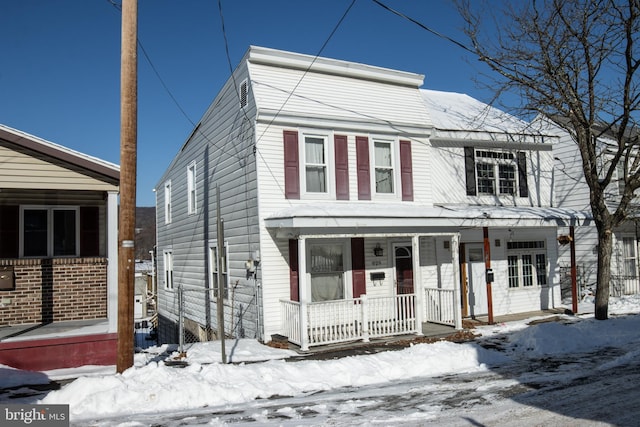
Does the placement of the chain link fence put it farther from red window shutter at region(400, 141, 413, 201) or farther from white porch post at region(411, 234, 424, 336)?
→ red window shutter at region(400, 141, 413, 201)

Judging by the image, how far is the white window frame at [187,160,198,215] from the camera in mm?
17766

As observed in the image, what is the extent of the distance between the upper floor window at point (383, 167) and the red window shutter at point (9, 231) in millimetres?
9119

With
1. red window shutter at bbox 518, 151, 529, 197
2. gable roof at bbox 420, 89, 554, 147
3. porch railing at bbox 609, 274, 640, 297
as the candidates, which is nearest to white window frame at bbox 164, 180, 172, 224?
gable roof at bbox 420, 89, 554, 147

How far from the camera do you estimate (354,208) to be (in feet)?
43.2

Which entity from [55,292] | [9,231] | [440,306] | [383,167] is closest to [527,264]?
[440,306]

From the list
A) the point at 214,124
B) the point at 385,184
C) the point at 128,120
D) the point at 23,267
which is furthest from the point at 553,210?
the point at 23,267

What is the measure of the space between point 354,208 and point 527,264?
24.3 feet

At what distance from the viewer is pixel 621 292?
20562 mm

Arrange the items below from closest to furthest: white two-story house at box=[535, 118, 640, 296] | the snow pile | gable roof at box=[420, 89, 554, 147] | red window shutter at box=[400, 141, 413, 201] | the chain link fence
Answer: the snow pile, the chain link fence, red window shutter at box=[400, 141, 413, 201], gable roof at box=[420, 89, 554, 147], white two-story house at box=[535, 118, 640, 296]

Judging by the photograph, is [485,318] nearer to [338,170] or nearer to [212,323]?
[338,170]

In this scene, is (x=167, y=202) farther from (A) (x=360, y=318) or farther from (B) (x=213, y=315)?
(A) (x=360, y=318)

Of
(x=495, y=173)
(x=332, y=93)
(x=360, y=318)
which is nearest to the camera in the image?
(x=360, y=318)

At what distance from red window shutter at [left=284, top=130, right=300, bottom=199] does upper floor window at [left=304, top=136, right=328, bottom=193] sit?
355 mm

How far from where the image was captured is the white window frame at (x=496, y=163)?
16.4m
